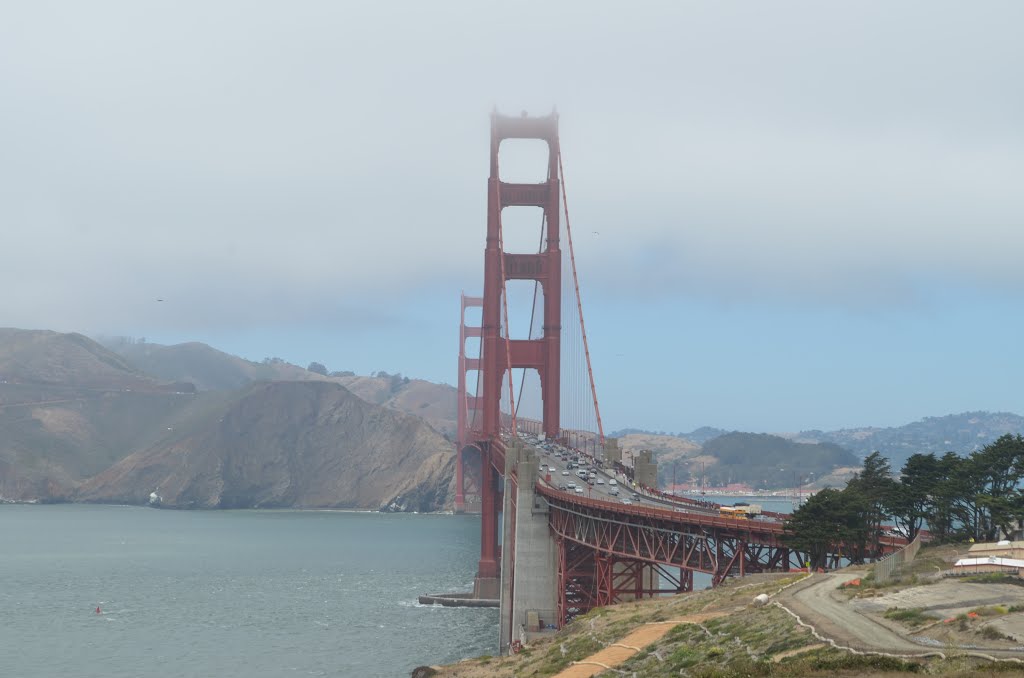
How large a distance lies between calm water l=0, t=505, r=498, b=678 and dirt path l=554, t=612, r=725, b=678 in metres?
32.0

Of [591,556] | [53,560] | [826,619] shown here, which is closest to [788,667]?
[826,619]

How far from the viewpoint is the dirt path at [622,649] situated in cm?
3956

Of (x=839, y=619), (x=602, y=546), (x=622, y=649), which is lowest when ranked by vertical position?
(x=622, y=649)

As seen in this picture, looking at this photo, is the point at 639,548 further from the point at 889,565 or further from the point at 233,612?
the point at 233,612

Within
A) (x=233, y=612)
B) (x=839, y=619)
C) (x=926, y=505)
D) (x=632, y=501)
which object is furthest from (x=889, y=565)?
(x=233, y=612)

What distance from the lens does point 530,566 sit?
75000mm

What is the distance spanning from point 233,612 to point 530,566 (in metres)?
38.7

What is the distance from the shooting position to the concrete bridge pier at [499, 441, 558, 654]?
73.9m

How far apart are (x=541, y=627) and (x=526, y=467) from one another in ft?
32.4

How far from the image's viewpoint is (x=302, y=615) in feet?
330

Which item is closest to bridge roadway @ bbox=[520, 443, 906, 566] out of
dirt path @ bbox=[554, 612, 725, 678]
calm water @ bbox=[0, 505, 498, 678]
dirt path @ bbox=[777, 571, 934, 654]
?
dirt path @ bbox=[777, 571, 934, 654]

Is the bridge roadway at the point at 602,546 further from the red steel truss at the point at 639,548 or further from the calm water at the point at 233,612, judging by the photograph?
the calm water at the point at 233,612

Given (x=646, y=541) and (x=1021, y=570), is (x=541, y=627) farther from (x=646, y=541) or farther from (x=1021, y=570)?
(x=1021, y=570)

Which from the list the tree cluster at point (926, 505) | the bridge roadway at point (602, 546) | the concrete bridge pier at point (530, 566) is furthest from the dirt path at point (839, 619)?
Answer: the concrete bridge pier at point (530, 566)
